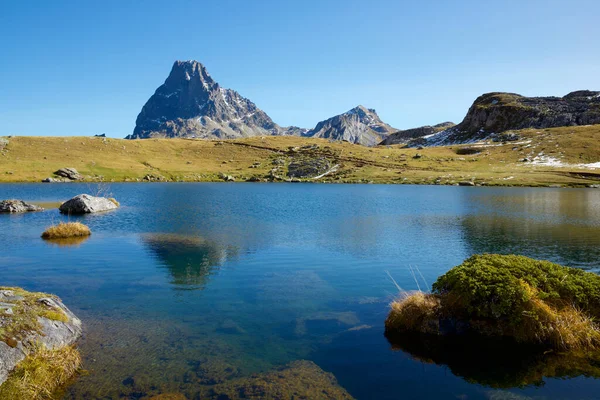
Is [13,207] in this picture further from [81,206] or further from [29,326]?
[29,326]

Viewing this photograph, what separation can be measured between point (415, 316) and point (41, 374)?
15.1 meters

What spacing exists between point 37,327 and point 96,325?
3342 millimetres

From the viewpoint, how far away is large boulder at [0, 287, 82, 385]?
1353cm

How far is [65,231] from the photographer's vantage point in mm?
41375

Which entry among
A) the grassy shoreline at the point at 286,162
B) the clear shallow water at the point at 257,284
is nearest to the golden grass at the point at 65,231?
the clear shallow water at the point at 257,284

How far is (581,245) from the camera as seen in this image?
127 ft

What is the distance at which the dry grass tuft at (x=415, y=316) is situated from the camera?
17969 mm

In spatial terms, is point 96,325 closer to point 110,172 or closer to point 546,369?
point 546,369

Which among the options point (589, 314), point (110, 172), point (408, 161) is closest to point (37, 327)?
point (589, 314)

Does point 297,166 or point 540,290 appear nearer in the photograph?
point 540,290

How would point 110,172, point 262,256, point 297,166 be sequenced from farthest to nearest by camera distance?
point 297,166 < point 110,172 < point 262,256

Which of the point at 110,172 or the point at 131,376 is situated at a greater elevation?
the point at 110,172

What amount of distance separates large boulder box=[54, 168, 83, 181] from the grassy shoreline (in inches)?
87.9

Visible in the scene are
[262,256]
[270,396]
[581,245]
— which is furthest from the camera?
[581,245]
